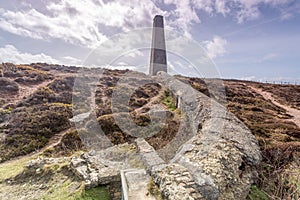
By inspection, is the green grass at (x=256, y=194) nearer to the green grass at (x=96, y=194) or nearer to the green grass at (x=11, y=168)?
the green grass at (x=96, y=194)

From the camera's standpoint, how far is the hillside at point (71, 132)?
5.36 meters

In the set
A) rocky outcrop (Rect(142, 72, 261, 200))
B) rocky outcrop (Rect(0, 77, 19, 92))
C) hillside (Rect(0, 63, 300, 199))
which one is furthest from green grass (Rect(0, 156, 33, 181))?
rocky outcrop (Rect(0, 77, 19, 92))

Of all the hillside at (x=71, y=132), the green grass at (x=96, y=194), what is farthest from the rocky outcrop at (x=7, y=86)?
the green grass at (x=96, y=194)

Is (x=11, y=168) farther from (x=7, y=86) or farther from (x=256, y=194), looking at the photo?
(x=7, y=86)

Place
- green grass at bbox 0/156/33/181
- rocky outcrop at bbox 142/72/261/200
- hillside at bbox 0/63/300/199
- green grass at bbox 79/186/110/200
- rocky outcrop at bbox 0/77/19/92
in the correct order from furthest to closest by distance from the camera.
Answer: rocky outcrop at bbox 0/77/19/92 → green grass at bbox 0/156/33/181 → hillside at bbox 0/63/300/199 → green grass at bbox 79/186/110/200 → rocky outcrop at bbox 142/72/261/200

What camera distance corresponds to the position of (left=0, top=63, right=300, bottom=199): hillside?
5359 millimetres

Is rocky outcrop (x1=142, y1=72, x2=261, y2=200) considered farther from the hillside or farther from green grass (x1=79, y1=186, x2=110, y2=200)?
green grass (x1=79, y1=186, x2=110, y2=200)

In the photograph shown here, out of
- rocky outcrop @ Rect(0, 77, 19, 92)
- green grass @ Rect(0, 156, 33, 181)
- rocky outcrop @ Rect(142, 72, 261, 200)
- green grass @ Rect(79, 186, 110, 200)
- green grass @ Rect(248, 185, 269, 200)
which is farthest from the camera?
rocky outcrop @ Rect(0, 77, 19, 92)

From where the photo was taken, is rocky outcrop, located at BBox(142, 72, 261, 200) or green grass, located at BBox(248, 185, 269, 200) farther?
green grass, located at BBox(248, 185, 269, 200)

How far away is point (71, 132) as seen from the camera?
10359 millimetres

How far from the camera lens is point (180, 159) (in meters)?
5.18

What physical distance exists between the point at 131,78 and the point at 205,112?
55.0ft

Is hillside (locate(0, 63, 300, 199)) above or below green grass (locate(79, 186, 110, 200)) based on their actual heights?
above

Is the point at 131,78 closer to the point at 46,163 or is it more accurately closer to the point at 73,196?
the point at 46,163
